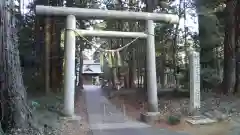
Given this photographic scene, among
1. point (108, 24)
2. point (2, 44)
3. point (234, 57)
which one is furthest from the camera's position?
point (108, 24)

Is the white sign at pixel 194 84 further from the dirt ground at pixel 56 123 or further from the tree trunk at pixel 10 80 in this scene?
the tree trunk at pixel 10 80

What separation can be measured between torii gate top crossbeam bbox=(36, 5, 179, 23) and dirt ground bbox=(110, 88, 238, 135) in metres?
3.38

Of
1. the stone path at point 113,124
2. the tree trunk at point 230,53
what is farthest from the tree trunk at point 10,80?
the tree trunk at point 230,53

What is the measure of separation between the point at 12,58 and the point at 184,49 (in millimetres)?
12075

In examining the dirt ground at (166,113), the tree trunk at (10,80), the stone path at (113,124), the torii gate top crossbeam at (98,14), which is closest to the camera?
the tree trunk at (10,80)

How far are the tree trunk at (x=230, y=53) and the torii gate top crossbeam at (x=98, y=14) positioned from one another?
327cm

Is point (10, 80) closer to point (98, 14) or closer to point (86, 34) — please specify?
point (86, 34)

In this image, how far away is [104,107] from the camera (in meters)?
13.5

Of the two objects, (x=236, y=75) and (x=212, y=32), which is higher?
(x=212, y=32)

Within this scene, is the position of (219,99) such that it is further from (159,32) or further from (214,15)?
(159,32)

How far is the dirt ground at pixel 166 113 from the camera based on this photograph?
321 inches

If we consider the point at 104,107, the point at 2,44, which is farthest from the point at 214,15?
the point at 2,44

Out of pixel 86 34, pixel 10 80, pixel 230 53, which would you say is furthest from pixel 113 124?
pixel 230 53

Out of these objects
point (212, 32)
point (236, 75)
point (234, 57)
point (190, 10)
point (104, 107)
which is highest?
point (190, 10)
